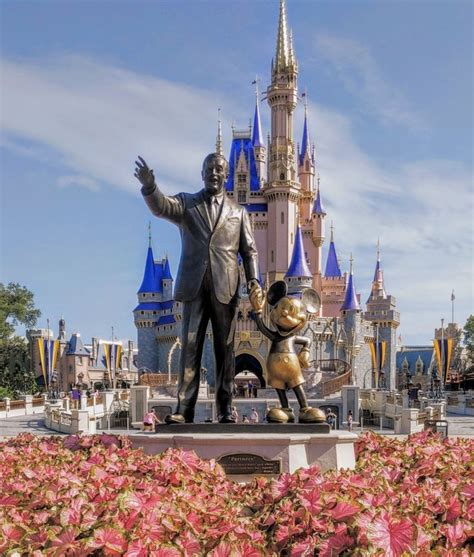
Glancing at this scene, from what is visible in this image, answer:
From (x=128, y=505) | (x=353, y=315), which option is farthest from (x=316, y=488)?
(x=353, y=315)

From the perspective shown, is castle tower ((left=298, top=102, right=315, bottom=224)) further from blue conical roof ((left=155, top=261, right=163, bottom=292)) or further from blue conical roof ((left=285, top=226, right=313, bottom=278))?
blue conical roof ((left=155, top=261, right=163, bottom=292))

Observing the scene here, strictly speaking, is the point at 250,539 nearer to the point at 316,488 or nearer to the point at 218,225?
the point at 316,488

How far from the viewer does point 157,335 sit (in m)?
64.4

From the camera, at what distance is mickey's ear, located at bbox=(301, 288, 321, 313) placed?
763cm

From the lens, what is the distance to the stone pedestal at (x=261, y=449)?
617 centimetres

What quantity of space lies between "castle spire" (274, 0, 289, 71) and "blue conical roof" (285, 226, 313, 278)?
1596 centimetres

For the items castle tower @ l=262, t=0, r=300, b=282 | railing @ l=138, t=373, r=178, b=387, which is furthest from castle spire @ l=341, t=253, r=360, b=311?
railing @ l=138, t=373, r=178, b=387

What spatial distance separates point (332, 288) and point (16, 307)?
98.9ft

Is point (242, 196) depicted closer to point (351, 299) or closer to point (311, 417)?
point (351, 299)

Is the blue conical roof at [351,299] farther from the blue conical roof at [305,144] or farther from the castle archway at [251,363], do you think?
the blue conical roof at [305,144]

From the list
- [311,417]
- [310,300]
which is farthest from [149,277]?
[311,417]

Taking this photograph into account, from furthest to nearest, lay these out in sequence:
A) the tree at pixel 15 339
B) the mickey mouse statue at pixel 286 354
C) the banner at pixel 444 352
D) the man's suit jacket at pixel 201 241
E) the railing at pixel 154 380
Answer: the tree at pixel 15 339, the railing at pixel 154 380, the banner at pixel 444 352, the man's suit jacket at pixel 201 241, the mickey mouse statue at pixel 286 354

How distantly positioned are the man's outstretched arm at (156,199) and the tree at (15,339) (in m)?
46.0

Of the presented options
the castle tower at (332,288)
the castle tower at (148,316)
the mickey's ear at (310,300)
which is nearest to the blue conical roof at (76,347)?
the castle tower at (148,316)
